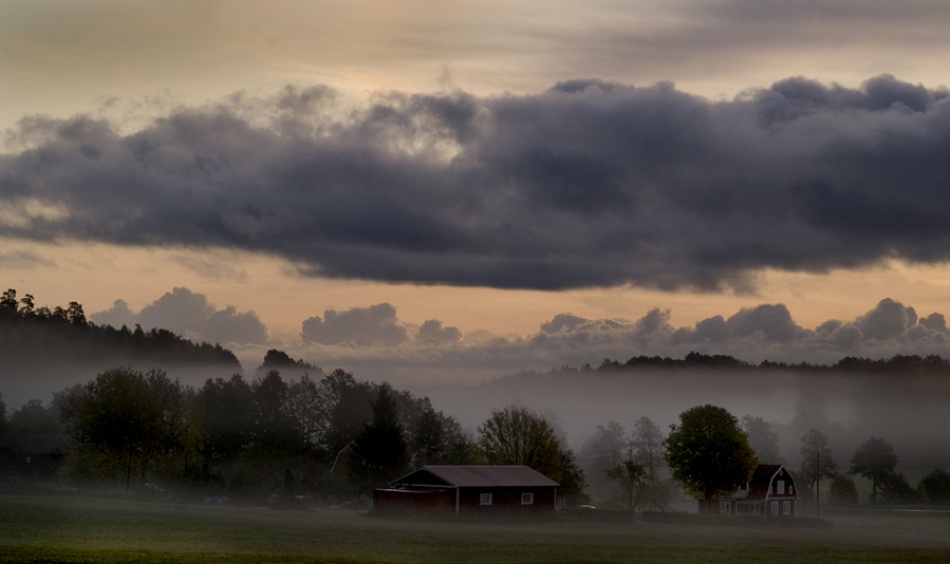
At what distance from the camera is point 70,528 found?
194ft

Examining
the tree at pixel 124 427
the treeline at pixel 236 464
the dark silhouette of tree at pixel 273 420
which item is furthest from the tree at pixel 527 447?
the dark silhouette of tree at pixel 273 420

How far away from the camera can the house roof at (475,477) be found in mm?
99875

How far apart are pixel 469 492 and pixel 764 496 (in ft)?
140

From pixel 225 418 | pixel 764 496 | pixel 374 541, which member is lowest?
pixel 374 541

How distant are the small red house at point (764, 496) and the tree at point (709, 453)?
3950mm

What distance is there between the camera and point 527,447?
122438 millimetres

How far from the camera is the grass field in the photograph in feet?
158

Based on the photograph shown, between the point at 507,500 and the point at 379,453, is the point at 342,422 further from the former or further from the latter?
the point at 507,500

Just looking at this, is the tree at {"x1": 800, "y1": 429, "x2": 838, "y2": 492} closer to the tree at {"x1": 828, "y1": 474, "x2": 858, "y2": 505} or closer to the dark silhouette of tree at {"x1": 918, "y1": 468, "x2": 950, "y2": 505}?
the tree at {"x1": 828, "y1": 474, "x2": 858, "y2": 505}

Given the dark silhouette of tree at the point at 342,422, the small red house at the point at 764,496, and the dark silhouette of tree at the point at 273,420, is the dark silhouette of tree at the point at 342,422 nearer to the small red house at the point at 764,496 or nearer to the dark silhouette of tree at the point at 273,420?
the dark silhouette of tree at the point at 273,420

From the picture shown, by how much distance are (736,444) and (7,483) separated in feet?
244

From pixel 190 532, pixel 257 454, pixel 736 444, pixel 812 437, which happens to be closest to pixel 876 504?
pixel 812 437

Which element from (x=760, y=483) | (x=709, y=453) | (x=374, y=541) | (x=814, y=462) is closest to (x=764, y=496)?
(x=760, y=483)

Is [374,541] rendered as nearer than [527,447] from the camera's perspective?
Yes
